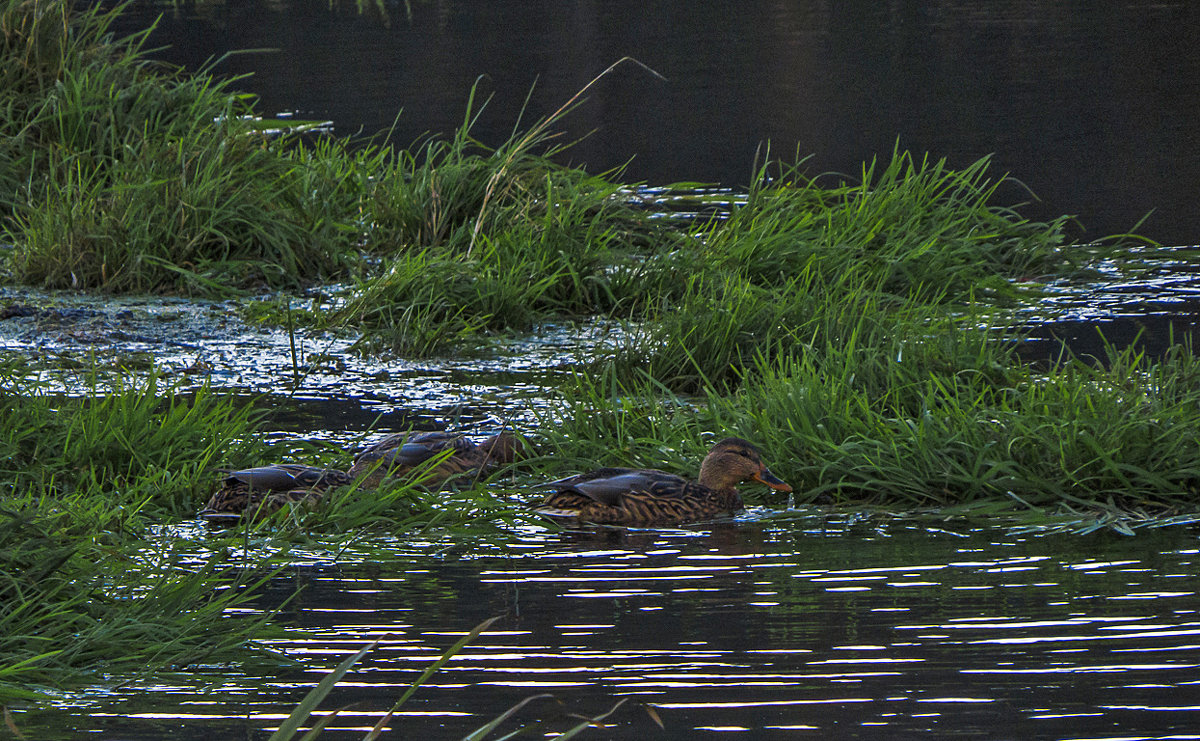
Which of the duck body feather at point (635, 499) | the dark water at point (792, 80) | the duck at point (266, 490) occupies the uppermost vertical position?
the duck at point (266, 490)

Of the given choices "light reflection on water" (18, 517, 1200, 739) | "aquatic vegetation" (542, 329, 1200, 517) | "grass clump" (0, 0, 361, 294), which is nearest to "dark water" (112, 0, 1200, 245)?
"grass clump" (0, 0, 361, 294)

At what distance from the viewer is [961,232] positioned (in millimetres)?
11117

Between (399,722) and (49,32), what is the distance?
9.48 metres

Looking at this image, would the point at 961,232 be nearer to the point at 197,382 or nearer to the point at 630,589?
the point at 197,382

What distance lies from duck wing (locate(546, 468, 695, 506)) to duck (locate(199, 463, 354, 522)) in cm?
81

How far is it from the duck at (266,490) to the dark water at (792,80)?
4.52 meters

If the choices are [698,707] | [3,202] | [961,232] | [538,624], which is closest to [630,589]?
[538,624]

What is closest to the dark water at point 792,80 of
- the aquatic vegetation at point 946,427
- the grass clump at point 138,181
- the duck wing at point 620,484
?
the grass clump at point 138,181

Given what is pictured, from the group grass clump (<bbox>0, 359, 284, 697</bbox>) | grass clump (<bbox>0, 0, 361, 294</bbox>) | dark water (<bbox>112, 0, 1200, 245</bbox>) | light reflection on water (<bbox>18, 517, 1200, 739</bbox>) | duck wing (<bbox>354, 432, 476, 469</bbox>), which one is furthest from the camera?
dark water (<bbox>112, 0, 1200, 245</bbox>)

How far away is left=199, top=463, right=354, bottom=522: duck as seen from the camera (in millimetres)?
6609

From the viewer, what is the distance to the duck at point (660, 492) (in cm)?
663

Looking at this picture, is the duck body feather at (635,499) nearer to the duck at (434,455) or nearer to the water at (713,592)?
the water at (713,592)

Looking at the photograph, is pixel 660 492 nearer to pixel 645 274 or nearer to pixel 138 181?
pixel 645 274

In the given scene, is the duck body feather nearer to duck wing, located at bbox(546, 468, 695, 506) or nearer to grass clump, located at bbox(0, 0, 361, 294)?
duck wing, located at bbox(546, 468, 695, 506)
